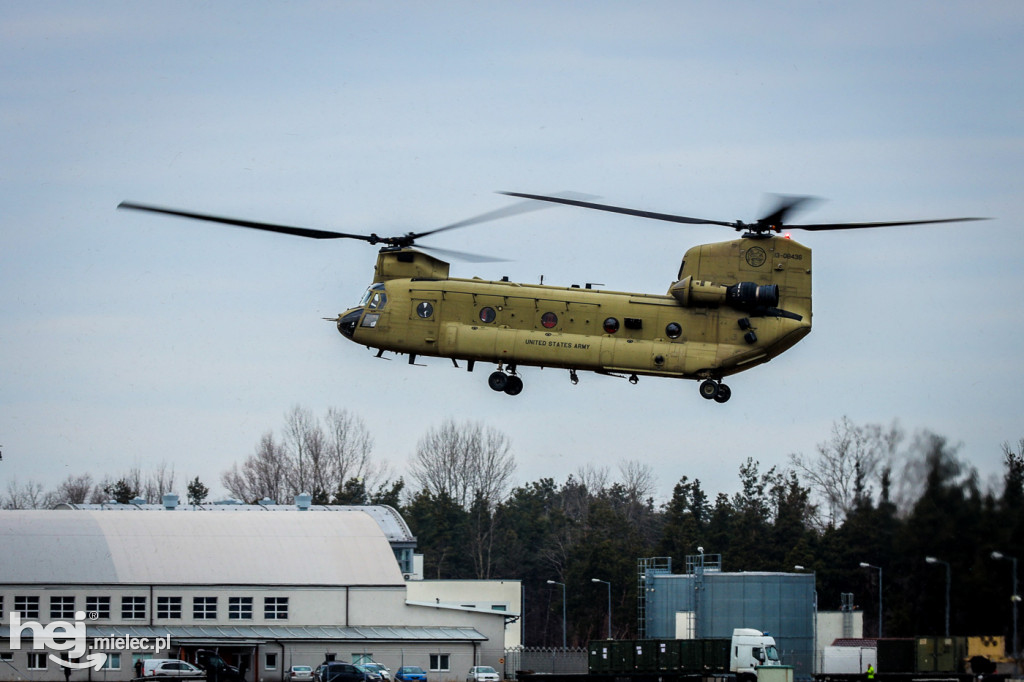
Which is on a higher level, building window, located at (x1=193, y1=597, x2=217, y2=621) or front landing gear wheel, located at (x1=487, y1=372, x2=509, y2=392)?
front landing gear wheel, located at (x1=487, y1=372, x2=509, y2=392)

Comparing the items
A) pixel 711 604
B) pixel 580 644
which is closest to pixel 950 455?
pixel 711 604

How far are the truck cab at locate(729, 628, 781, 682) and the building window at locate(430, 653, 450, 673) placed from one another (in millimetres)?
14273

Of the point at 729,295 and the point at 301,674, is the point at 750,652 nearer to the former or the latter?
the point at 301,674

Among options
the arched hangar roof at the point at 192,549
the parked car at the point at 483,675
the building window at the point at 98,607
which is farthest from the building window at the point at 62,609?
the parked car at the point at 483,675

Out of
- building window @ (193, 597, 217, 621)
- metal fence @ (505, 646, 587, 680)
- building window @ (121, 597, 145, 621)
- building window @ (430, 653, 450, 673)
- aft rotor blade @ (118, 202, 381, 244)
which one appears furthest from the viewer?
metal fence @ (505, 646, 587, 680)

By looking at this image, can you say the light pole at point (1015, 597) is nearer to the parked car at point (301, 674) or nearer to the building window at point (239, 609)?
the parked car at point (301, 674)

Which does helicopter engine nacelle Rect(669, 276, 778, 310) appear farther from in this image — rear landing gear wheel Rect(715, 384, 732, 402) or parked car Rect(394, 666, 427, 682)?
parked car Rect(394, 666, 427, 682)

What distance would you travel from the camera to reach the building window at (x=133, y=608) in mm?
70188

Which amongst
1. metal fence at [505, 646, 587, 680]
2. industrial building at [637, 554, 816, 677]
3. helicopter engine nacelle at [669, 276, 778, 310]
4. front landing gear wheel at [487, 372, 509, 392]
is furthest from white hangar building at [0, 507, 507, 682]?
helicopter engine nacelle at [669, 276, 778, 310]

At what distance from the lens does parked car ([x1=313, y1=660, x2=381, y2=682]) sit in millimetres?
64500

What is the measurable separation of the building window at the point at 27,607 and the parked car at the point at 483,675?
21273 millimetres

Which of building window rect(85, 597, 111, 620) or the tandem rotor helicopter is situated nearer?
the tandem rotor helicopter

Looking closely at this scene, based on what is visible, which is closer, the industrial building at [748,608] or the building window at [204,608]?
the building window at [204,608]

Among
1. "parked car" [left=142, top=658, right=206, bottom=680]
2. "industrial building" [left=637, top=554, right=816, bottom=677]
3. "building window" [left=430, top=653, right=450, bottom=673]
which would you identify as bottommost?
"building window" [left=430, top=653, right=450, bottom=673]
